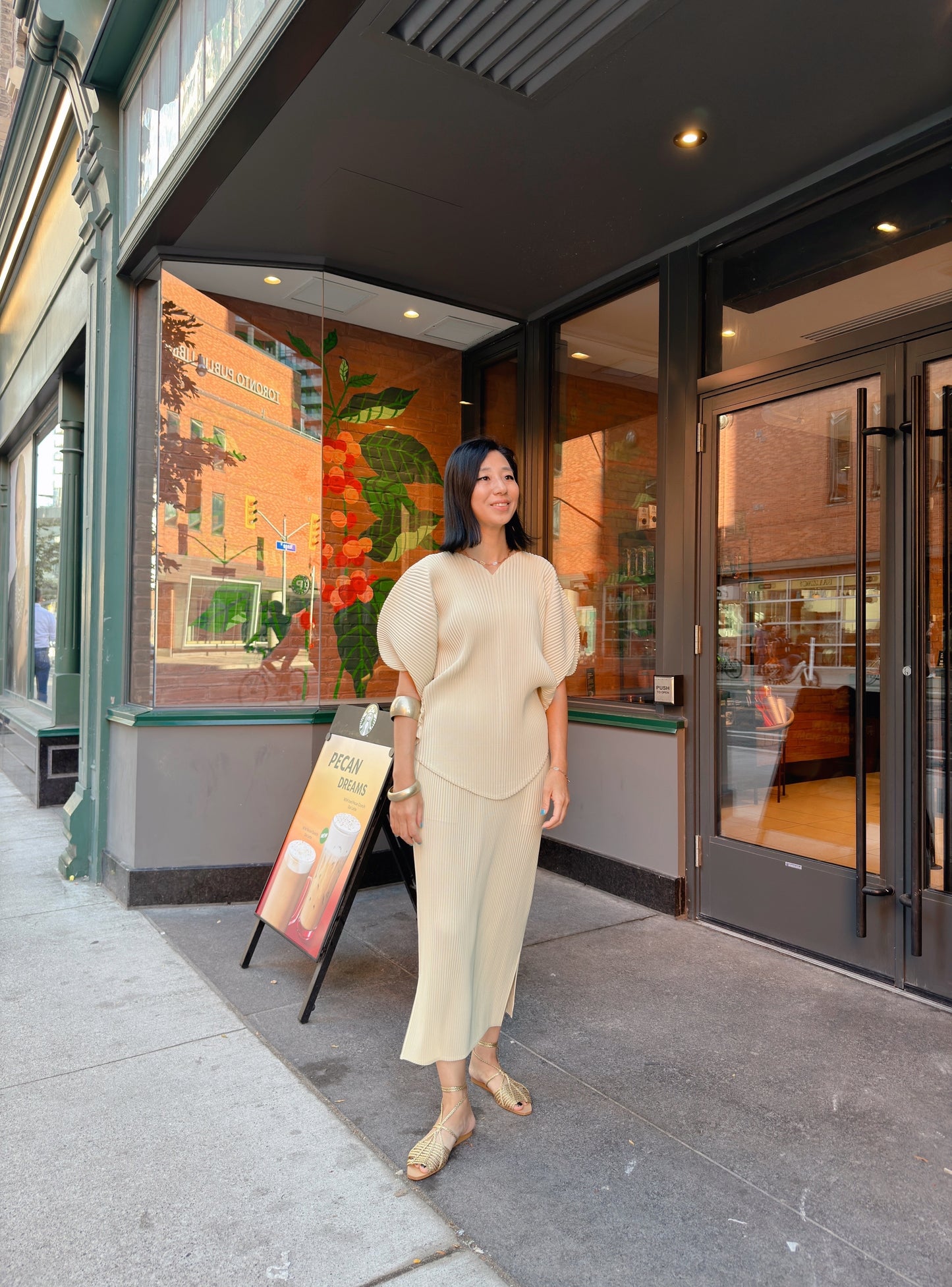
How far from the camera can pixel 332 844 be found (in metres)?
3.38

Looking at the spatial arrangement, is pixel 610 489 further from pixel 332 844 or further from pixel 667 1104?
pixel 667 1104

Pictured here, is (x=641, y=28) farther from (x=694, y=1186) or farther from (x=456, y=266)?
(x=694, y=1186)

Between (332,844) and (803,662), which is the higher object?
(803,662)

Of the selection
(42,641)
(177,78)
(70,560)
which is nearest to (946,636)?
(177,78)

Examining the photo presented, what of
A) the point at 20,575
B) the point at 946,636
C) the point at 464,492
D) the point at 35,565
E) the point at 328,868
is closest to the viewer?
the point at 464,492

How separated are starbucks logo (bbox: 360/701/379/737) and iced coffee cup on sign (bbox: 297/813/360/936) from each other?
365mm

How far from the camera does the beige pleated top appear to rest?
233cm

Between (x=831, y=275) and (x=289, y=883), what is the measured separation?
11.3ft

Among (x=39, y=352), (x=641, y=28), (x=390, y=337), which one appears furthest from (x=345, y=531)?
(x=39, y=352)

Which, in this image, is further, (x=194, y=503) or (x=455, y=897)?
(x=194, y=503)

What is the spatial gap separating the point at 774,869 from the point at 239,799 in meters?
2.67

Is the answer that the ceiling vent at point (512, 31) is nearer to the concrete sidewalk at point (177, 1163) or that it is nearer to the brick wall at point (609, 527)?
the brick wall at point (609, 527)

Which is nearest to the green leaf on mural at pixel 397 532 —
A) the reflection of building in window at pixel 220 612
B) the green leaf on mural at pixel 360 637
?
the green leaf on mural at pixel 360 637

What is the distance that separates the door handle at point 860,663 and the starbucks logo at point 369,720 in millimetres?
1963
